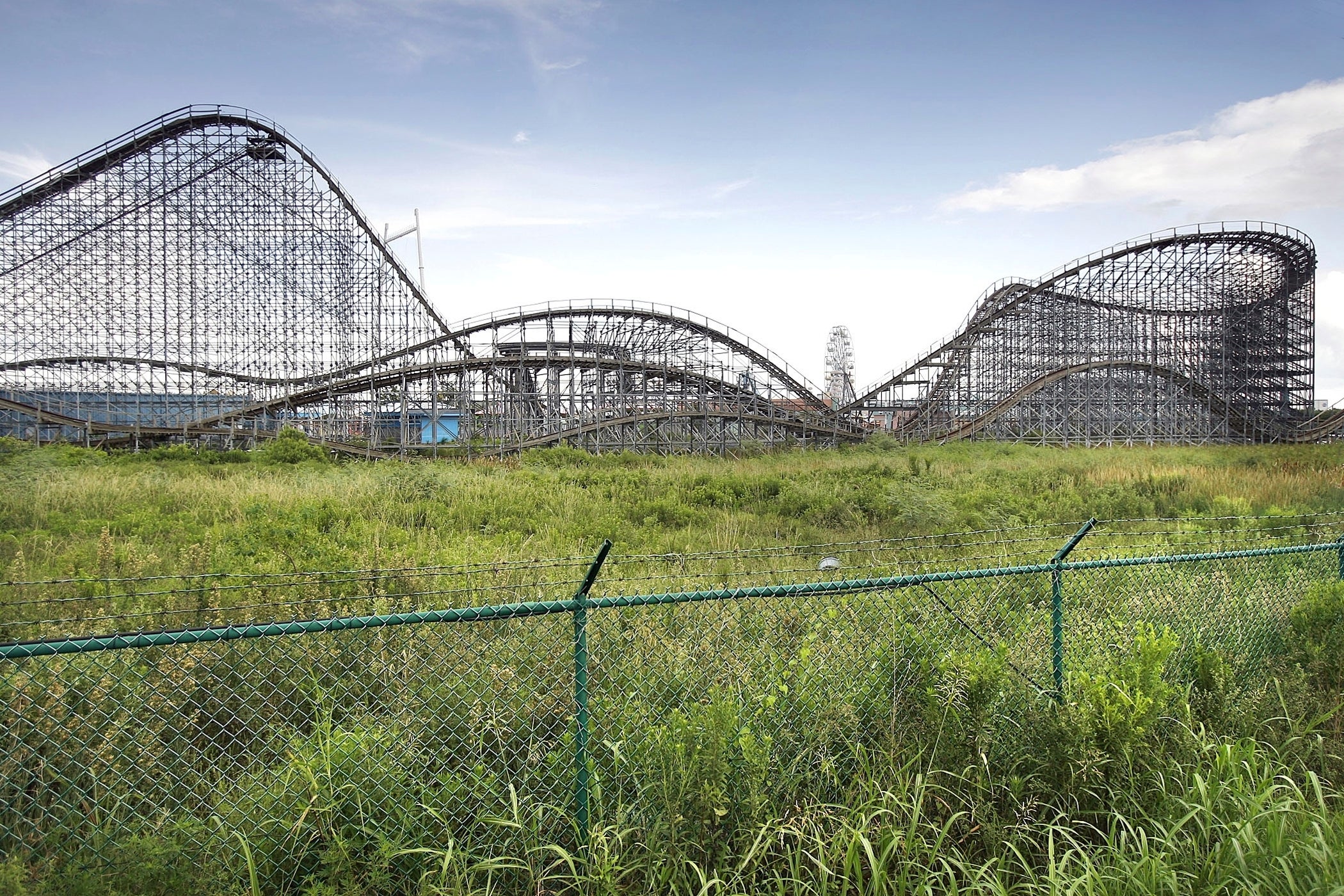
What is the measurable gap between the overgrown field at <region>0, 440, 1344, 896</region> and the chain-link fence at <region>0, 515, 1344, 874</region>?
0.03m

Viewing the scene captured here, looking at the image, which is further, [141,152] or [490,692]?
[141,152]

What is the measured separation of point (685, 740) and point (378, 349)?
2726 centimetres

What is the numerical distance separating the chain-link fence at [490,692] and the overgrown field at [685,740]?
3 cm

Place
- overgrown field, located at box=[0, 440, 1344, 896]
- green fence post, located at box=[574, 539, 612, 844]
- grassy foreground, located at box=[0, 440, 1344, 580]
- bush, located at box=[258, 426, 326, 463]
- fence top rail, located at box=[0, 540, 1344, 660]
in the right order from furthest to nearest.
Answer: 1. bush, located at box=[258, 426, 326, 463]
2. grassy foreground, located at box=[0, 440, 1344, 580]
3. green fence post, located at box=[574, 539, 612, 844]
4. overgrown field, located at box=[0, 440, 1344, 896]
5. fence top rail, located at box=[0, 540, 1344, 660]

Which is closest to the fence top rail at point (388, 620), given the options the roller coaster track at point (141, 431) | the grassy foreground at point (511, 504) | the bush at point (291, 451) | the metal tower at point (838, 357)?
the grassy foreground at point (511, 504)

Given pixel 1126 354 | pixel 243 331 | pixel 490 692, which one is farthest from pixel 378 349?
pixel 1126 354

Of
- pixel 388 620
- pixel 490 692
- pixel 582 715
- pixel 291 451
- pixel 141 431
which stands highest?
pixel 141 431

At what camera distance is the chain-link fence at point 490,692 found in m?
2.79

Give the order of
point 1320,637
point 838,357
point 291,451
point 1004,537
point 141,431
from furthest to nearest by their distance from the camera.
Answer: point 838,357, point 141,431, point 291,451, point 1004,537, point 1320,637

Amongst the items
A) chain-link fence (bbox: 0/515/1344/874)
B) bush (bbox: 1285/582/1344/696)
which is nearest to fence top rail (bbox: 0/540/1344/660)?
chain-link fence (bbox: 0/515/1344/874)

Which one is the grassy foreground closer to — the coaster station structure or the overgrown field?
the overgrown field

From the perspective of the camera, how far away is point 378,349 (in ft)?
89.5

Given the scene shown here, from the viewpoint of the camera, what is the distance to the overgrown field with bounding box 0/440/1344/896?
2627 mm

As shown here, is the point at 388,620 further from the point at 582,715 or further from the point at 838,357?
the point at 838,357
